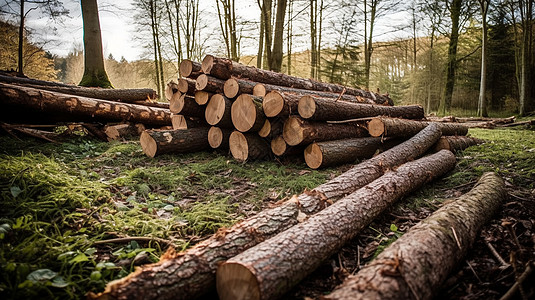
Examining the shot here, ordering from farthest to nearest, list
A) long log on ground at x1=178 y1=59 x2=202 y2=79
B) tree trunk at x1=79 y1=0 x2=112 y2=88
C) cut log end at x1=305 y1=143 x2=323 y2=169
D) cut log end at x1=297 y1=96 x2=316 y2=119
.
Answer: tree trunk at x1=79 y1=0 x2=112 y2=88 < long log on ground at x1=178 y1=59 x2=202 y2=79 < cut log end at x1=297 y1=96 x2=316 y2=119 < cut log end at x1=305 y1=143 x2=323 y2=169

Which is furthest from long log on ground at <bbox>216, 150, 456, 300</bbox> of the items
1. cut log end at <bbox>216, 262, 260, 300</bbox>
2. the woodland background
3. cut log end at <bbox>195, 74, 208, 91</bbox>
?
the woodland background

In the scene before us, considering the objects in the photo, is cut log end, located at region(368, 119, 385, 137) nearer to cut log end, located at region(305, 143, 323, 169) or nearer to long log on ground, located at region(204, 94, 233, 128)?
cut log end, located at region(305, 143, 323, 169)

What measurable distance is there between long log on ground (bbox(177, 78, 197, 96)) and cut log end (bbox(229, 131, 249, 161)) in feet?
4.46

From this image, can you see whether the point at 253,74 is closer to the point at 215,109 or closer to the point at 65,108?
the point at 215,109

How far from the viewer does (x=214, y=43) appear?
17.1m

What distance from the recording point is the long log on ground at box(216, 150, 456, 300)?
4.76 feet

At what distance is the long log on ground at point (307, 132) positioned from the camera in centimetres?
411

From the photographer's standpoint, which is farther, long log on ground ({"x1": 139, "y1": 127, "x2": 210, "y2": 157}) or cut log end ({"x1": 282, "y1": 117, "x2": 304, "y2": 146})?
long log on ground ({"x1": 139, "y1": 127, "x2": 210, "y2": 157})

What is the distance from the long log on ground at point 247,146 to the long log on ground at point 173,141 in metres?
0.74

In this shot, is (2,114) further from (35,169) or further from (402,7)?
(402,7)

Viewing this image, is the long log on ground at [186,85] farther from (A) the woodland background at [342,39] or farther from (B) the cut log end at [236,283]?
(A) the woodland background at [342,39]

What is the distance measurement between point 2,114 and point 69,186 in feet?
12.2

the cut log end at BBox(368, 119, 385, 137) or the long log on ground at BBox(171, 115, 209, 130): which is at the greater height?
the long log on ground at BBox(171, 115, 209, 130)

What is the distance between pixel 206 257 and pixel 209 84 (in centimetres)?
372
